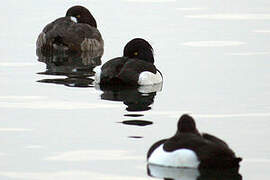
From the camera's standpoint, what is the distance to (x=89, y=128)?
59.4 feet

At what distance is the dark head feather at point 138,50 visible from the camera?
23.7 metres

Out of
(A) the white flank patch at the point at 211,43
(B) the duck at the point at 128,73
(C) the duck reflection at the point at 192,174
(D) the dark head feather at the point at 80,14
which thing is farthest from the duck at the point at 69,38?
(C) the duck reflection at the point at 192,174

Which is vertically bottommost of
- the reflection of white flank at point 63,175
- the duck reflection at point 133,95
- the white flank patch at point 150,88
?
the white flank patch at point 150,88

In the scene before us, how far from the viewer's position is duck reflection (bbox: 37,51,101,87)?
23016 mm

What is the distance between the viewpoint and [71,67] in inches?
1001

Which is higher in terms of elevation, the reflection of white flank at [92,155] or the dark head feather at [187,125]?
the dark head feather at [187,125]

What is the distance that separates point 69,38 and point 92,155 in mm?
12153

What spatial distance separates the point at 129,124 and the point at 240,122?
175 centimetres

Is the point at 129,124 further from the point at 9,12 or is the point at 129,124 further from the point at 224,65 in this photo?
the point at 9,12

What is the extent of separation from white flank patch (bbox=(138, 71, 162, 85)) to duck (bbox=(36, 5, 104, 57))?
16.7 ft

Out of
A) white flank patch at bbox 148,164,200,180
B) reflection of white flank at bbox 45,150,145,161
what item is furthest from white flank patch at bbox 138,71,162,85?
white flank patch at bbox 148,164,200,180

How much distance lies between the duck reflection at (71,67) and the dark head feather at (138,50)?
977 millimetres

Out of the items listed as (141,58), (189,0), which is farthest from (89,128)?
(189,0)

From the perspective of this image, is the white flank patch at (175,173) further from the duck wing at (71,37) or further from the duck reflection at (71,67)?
the duck wing at (71,37)
